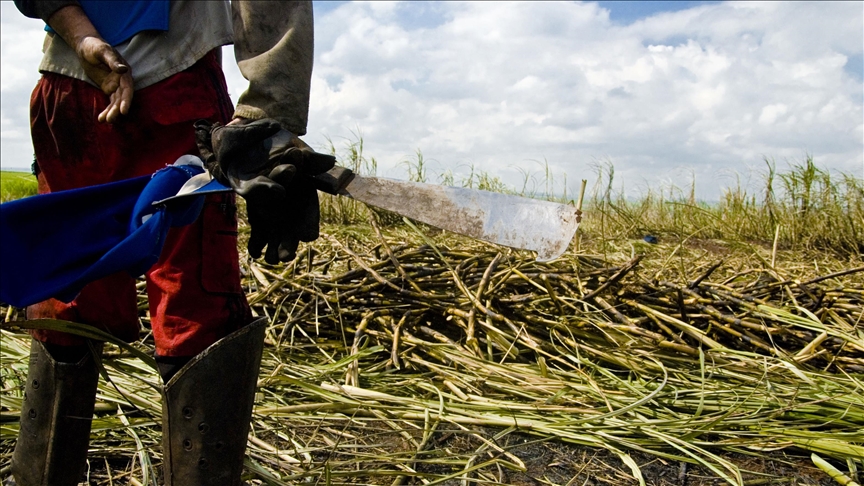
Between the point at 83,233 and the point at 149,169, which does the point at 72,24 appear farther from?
the point at 83,233

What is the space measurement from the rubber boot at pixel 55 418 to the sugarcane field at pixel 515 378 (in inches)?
2.7

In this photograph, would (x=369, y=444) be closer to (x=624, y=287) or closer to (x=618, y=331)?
(x=618, y=331)

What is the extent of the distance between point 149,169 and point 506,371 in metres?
1.38

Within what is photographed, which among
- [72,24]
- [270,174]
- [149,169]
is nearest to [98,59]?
[72,24]

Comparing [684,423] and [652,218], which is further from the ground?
[652,218]

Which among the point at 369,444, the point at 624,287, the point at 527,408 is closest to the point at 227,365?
the point at 369,444

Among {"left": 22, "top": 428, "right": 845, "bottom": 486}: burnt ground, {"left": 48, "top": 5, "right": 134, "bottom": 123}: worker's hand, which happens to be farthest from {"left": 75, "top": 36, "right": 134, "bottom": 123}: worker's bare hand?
{"left": 22, "top": 428, "right": 845, "bottom": 486}: burnt ground

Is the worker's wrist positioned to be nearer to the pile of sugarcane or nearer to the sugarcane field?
the sugarcane field

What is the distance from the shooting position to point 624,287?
8.84 ft

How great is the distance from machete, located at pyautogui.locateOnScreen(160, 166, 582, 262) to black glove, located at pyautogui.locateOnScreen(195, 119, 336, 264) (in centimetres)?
4

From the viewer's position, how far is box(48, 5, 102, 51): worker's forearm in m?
1.30

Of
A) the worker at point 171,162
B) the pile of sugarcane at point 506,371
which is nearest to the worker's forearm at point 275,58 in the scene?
the worker at point 171,162

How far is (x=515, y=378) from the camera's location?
2.14 meters

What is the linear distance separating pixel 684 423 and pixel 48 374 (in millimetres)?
1664
